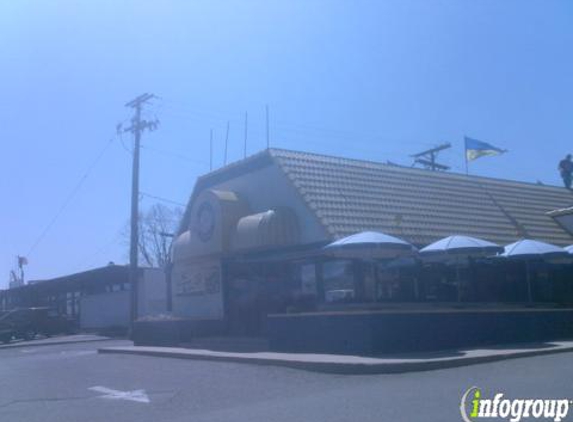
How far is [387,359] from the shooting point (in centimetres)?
1495

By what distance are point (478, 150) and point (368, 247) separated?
1415 cm

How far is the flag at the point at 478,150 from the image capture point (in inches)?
1222

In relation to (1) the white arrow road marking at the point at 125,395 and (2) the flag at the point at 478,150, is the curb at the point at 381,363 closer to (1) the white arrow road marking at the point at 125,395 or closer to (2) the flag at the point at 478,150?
(1) the white arrow road marking at the point at 125,395

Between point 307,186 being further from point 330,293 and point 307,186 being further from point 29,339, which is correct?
point 29,339

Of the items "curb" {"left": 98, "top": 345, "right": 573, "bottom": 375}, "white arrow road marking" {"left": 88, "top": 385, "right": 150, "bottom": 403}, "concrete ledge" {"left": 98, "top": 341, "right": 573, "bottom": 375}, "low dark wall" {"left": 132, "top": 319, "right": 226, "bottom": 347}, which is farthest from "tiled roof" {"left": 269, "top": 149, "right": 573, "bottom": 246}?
"white arrow road marking" {"left": 88, "top": 385, "right": 150, "bottom": 403}

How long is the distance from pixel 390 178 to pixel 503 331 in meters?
9.28

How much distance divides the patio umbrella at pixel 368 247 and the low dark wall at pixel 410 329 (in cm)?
195

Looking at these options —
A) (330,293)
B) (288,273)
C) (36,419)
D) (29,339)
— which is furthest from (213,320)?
(29,339)

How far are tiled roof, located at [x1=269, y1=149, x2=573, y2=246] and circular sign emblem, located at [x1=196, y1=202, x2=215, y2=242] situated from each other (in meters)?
3.01

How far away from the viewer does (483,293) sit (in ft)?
78.6

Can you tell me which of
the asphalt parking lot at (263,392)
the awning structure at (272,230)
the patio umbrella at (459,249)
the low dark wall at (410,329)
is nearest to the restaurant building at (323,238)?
the awning structure at (272,230)

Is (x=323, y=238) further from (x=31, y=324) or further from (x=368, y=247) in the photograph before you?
(x=31, y=324)

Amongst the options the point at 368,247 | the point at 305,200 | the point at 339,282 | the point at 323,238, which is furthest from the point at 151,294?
the point at 368,247

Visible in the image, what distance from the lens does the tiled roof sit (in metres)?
23.1
